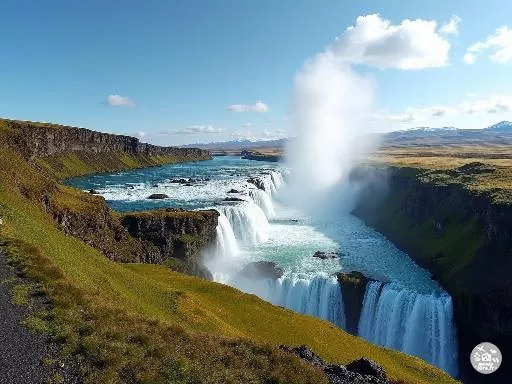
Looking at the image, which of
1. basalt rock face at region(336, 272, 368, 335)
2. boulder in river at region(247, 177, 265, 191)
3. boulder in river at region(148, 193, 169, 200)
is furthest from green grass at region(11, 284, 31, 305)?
boulder in river at region(247, 177, 265, 191)

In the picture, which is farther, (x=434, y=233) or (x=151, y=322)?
(x=434, y=233)

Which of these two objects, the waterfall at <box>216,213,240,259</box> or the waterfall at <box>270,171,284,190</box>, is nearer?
the waterfall at <box>216,213,240,259</box>

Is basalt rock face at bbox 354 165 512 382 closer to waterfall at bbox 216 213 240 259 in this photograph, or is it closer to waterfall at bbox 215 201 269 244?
waterfall at bbox 215 201 269 244

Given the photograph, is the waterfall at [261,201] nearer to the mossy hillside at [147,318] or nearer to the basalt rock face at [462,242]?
the basalt rock face at [462,242]

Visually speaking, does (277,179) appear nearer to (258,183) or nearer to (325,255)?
(258,183)

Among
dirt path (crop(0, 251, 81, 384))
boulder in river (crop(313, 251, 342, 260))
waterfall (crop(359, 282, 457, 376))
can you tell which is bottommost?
waterfall (crop(359, 282, 457, 376))

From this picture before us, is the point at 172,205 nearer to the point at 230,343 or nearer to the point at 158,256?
the point at 158,256

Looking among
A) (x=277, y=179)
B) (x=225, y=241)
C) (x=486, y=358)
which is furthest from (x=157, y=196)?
(x=486, y=358)
